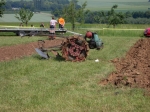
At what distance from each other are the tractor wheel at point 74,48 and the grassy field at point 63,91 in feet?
3.20

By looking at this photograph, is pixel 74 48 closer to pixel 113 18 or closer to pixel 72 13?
pixel 72 13

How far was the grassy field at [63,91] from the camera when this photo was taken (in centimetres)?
740

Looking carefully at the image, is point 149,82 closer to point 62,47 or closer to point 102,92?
point 102,92

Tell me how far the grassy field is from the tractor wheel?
98cm

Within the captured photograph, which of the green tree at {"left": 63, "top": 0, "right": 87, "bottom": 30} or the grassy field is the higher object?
the green tree at {"left": 63, "top": 0, "right": 87, "bottom": 30}

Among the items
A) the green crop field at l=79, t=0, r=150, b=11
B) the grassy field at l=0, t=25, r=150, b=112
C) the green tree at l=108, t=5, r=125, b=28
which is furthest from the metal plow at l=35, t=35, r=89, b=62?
the green crop field at l=79, t=0, r=150, b=11

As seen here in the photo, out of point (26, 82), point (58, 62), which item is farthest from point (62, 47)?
point (26, 82)

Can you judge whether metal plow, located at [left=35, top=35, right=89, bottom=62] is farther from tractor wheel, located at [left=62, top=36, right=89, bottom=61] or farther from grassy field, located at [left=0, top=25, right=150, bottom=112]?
grassy field, located at [left=0, top=25, right=150, bottom=112]

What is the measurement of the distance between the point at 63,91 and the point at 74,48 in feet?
16.1

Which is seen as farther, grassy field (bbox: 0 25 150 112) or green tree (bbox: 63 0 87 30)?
green tree (bbox: 63 0 87 30)

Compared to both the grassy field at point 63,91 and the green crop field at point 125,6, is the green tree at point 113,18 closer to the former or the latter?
the grassy field at point 63,91

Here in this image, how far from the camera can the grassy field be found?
24.3 feet

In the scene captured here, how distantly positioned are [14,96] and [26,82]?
1.43 m

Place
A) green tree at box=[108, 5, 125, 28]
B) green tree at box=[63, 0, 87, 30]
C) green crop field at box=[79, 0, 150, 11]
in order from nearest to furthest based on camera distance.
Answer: green tree at box=[63, 0, 87, 30], green tree at box=[108, 5, 125, 28], green crop field at box=[79, 0, 150, 11]
